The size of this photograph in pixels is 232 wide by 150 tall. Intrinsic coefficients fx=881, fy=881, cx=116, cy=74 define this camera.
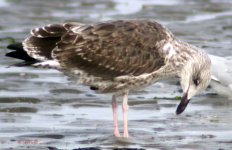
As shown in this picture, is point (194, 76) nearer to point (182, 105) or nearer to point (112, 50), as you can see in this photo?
point (182, 105)

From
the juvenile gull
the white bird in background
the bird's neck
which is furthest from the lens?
the white bird in background

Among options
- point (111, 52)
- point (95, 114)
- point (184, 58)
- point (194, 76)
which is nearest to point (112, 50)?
point (111, 52)

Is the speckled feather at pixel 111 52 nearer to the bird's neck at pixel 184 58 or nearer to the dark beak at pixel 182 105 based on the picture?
the bird's neck at pixel 184 58

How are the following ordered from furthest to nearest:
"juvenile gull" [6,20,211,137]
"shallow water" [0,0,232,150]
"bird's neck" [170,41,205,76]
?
1. "bird's neck" [170,41,205,76]
2. "juvenile gull" [6,20,211,137]
3. "shallow water" [0,0,232,150]

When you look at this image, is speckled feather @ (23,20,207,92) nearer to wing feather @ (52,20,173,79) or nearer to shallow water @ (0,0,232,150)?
wing feather @ (52,20,173,79)

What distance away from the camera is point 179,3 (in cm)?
2100

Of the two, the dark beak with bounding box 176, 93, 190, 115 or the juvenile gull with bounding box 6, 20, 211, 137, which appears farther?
the dark beak with bounding box 176, 93, 190, 115

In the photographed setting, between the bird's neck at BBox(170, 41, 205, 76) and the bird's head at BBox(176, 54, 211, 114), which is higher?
the bird's neck at BBox(170, 41, 205, 76)

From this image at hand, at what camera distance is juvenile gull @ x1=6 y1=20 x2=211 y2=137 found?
10.7 metres

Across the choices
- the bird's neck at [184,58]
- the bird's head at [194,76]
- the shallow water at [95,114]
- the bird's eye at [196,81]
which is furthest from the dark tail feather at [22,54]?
the bird's eye at [196,81]

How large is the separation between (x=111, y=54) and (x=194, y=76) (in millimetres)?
1070

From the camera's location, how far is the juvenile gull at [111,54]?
10727 mm

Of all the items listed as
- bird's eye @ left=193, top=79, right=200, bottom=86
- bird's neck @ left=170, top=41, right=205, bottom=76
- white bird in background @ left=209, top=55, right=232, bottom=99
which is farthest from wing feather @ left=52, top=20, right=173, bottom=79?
white bird in background @ left=209, top=55, right=232, bottom=99

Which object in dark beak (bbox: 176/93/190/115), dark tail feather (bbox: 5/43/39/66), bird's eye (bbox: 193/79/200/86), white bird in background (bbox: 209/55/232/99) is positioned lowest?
white bird in background (bbox: 209/55/232/99)
